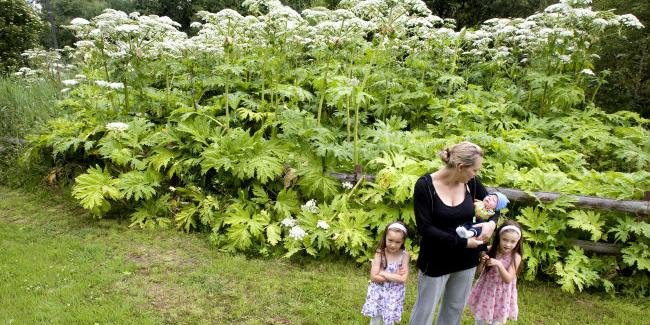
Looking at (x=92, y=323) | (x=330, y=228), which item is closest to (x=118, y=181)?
(x=92, y=323)

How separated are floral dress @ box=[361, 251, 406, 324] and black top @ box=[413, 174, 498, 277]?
1.51ft

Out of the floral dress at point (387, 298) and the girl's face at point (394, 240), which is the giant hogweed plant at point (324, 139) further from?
the girl's face at point (394, 240)

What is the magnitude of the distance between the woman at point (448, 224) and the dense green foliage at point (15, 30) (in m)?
15.0

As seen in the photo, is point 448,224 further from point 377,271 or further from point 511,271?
point 511,271

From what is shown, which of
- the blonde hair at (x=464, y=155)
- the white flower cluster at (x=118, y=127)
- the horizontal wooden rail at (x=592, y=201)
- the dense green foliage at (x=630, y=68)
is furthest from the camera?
the dense green foliage at (x=630, y=68)

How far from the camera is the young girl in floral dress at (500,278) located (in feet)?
11.8

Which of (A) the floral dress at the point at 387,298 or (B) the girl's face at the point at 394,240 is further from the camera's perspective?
(A) the floral dress at the point at 387,298

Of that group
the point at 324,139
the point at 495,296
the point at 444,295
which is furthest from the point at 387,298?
the point at 324,139

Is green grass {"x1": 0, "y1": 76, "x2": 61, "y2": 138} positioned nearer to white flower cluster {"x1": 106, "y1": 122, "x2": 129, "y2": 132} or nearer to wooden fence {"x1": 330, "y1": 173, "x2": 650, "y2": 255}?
white flower cluster {"x1": 106, "y1": 122, "x2": 129, "y2": 132}

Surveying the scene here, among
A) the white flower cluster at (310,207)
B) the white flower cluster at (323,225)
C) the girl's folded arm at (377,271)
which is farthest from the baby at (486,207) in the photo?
the white flower cluster at (310,207)

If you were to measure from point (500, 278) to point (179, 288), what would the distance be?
3.11 m

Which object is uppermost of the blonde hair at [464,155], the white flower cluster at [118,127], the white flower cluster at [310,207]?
the blonde hair at [464,155]

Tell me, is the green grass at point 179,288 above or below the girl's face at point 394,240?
below

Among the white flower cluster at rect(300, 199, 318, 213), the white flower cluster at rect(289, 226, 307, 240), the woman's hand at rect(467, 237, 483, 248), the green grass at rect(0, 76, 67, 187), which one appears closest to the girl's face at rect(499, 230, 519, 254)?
the woman's hand at rect(467, 237, 483, 248)
